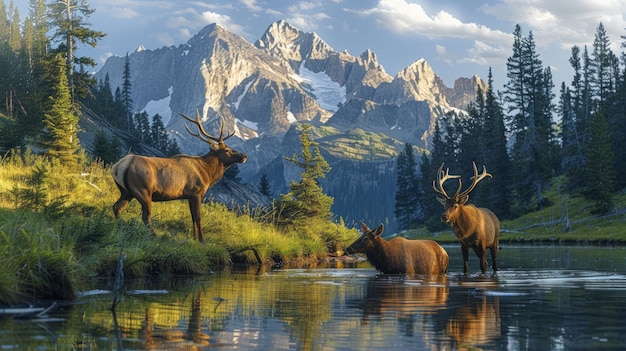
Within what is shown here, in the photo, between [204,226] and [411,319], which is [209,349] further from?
[204,226]

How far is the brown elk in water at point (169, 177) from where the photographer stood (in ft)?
62.3

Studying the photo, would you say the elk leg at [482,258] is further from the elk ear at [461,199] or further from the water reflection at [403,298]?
the water reflection at [403,298]

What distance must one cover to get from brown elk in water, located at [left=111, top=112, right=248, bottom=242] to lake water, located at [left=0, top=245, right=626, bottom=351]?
18.8 ft

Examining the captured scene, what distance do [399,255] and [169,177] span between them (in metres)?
6.63

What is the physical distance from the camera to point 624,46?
112m

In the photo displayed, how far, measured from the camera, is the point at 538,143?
106062mm

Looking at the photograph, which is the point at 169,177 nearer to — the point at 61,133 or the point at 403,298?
the point at 403,298

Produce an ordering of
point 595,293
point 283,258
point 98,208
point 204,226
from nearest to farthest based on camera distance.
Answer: point 595,293 → point 98,208 → point 204,226 → point 283,258

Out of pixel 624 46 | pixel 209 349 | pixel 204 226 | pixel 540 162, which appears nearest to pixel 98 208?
pixel 204 226

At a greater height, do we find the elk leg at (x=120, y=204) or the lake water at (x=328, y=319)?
the elk leg at (x=120, y=204)

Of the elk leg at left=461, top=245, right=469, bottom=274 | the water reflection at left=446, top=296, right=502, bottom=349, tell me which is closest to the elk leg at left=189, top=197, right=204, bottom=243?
the elk leg at left=461, top=245, right=469, bottom=274

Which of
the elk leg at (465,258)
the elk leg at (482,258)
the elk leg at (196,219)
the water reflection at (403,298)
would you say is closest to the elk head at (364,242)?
the elk leg at (465,258)

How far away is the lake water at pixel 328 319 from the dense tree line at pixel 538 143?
7256 centimetres

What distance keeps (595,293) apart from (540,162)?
295 feet
